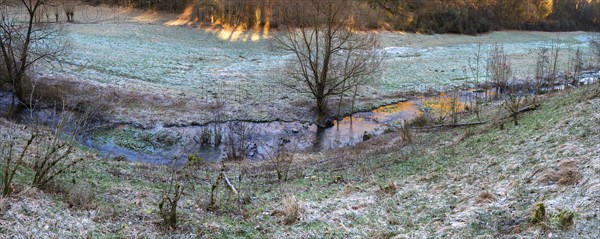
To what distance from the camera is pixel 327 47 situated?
2131 cm

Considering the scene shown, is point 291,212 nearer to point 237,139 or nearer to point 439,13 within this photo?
point 237,139

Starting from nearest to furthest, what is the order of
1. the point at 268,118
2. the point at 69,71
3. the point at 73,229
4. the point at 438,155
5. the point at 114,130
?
the point at 73,229 < the point at 438,155 < the point at 114,130 < the point at 268,118 < the point at 69,71

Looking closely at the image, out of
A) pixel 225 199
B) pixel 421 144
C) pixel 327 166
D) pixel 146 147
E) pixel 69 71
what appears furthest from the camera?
pixel 69 71

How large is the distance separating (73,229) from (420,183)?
21.3ft

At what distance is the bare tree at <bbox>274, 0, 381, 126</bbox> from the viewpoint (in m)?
20.9

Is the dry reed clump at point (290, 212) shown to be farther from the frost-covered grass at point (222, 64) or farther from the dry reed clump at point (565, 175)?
the frost-covered grass at point (222, 64)

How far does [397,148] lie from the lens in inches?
568

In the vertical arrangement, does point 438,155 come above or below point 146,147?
above

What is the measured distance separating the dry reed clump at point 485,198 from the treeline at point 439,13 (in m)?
28.2

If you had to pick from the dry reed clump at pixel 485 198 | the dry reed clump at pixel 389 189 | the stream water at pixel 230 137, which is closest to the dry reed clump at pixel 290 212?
the dry reed clump at pixel 389 189

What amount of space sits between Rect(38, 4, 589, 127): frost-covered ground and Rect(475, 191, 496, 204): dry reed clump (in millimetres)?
14455

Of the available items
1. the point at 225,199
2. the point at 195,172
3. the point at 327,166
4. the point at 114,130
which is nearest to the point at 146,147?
the point at 114,130

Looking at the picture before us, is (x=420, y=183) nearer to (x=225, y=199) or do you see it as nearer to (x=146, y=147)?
(x=225, y=199)

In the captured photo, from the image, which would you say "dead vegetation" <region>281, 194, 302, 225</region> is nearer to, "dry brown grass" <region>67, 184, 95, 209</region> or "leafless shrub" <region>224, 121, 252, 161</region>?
"dry brown grass" <region>67, 184, 95, 209</region>
